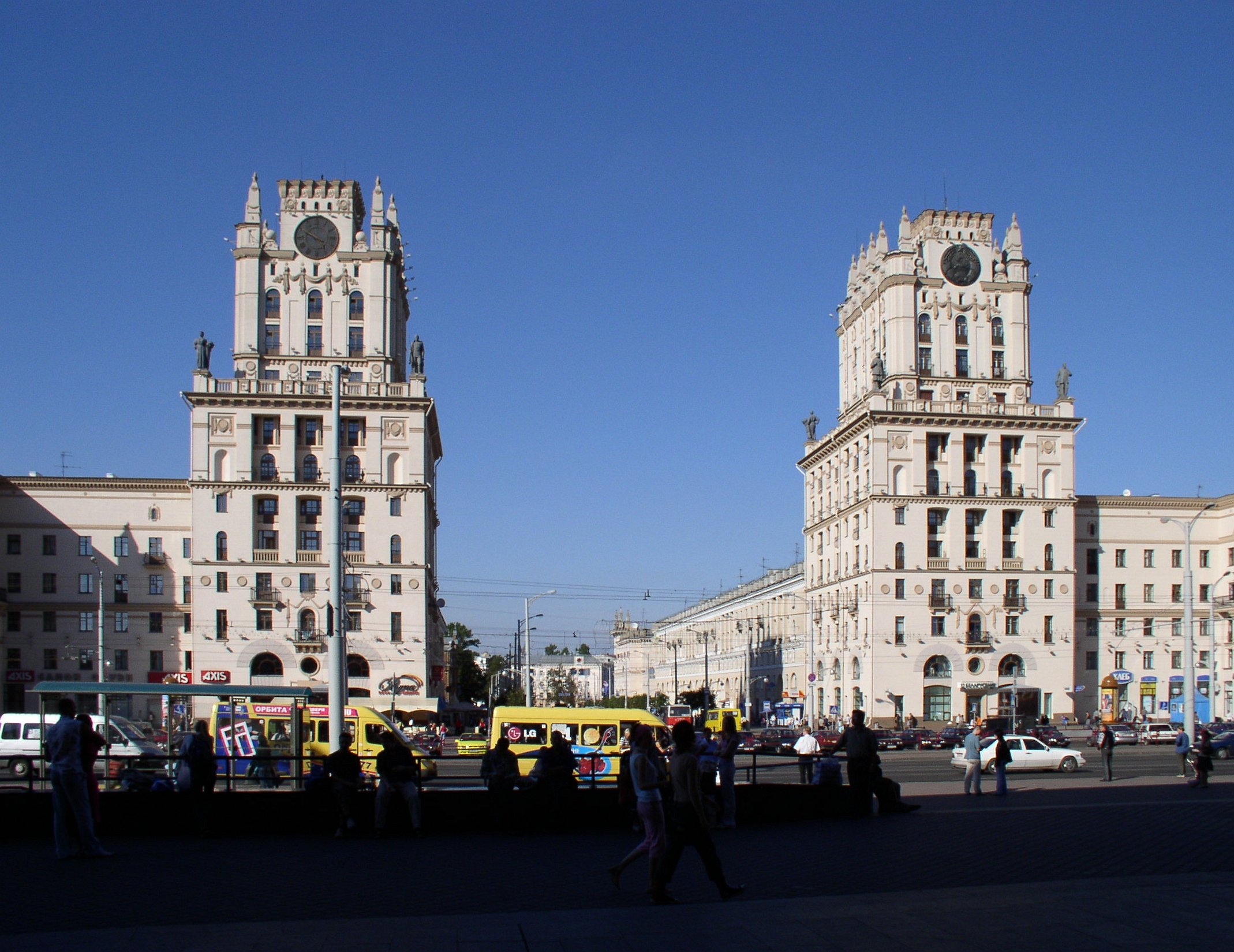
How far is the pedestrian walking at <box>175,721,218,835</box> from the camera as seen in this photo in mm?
18609

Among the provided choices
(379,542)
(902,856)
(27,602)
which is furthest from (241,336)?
(902,856)

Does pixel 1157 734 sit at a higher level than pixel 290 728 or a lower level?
lower

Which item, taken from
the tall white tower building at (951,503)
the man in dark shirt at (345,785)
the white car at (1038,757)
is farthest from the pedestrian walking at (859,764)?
the tall white tower building at (951,503)

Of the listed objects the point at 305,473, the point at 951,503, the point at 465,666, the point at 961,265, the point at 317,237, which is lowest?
the point at 465,666

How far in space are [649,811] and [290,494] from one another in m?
67.6

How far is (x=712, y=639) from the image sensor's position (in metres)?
143

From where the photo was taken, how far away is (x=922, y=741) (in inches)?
2549

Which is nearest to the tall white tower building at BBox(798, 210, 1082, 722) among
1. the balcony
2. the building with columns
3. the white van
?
the building with columns

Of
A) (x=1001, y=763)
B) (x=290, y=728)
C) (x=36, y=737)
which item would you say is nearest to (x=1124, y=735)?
(x=1001, y=763)

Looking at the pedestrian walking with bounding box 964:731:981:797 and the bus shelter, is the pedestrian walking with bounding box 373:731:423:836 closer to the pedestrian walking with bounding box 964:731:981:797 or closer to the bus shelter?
the bus shelter

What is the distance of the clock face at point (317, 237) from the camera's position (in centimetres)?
8125

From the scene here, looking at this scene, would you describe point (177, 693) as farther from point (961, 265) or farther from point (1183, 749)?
point (961, 265)

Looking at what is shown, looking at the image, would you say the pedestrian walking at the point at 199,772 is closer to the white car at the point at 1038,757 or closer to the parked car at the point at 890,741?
the white car at the point at 1038,757

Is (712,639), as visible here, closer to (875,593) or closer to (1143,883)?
(875,593)
